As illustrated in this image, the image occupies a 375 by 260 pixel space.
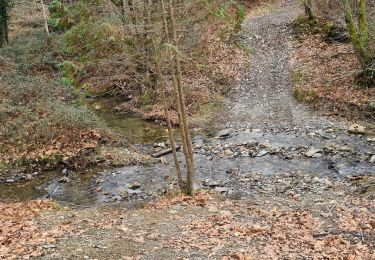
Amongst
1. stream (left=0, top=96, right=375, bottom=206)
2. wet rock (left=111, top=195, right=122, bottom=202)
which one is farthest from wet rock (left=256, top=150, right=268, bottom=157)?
wet rock (left=111, top=195, right=122, bottom=202)

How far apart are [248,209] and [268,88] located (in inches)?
475

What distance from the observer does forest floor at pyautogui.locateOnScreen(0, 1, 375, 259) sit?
25.2 ft

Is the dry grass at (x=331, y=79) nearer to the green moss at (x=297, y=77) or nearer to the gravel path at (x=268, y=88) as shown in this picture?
the green moss at (x=297, y=77)

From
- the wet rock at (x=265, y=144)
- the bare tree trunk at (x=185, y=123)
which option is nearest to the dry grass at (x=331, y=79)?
the wet rock at (x=265, y=144)

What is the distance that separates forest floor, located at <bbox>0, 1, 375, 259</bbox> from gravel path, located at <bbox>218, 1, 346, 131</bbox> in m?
0.12

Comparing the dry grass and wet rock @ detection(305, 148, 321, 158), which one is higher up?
the dry grass

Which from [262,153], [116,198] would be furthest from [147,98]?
[116,198]

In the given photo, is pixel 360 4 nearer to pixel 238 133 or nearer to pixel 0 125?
pixel 238 133

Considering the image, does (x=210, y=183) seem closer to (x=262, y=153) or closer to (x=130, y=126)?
(x=262, y=153)

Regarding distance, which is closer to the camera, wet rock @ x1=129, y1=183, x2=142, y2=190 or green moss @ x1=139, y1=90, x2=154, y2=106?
wet rock @ x1=129, y1=183, x2=142, y2=190

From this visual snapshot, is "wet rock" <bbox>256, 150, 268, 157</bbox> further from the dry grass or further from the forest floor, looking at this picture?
the dry grass

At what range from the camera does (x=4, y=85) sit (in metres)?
20.0

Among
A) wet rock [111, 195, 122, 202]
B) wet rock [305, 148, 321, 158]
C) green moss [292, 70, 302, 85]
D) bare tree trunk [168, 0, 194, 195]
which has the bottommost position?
wet rock [305, 148, 321, 158]

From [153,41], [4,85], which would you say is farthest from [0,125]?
[153,41]
